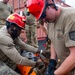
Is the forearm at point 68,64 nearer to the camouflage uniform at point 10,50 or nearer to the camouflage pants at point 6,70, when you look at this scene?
the camouflage uniform at point 10,50

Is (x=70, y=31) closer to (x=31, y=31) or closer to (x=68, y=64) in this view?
(x=68, y=64)

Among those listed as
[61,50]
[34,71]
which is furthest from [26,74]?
[61,50]

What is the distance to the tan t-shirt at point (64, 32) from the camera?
1714mm

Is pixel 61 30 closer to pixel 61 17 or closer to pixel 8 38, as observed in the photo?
pixel 61 17

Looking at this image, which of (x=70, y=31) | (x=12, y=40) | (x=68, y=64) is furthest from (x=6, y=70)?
(x=70, y=31)

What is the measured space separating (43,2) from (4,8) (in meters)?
5.57

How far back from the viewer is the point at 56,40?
6.26 ft

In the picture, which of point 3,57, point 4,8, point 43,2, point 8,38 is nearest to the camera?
point 43,2

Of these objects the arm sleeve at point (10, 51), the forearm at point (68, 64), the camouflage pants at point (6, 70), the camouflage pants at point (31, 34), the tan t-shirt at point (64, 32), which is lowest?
the camouflage pants at point (31, 34)

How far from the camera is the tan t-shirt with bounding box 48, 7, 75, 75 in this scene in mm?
1714

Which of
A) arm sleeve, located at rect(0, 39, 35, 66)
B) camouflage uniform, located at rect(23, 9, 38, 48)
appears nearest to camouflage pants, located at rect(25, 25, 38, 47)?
camouflage uniform, located at rect(23, 9, 38, 48)

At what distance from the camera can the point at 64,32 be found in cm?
178

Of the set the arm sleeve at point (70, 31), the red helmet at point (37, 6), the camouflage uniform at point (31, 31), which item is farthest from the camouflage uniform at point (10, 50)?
the camouflage uniform at point (31, 31)

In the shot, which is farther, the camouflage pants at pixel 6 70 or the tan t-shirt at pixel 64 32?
the camouflage pants at pixel 6 70
